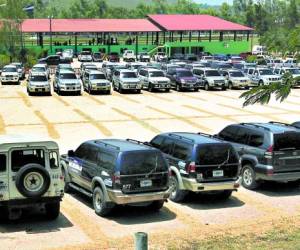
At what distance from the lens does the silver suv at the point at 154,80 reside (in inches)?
1566

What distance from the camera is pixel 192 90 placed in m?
40.9

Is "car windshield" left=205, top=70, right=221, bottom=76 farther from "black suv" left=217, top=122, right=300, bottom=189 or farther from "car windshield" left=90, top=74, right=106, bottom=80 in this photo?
"black suv" left=217, top=122, right=300, bottom=189

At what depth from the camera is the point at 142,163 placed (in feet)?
39.0

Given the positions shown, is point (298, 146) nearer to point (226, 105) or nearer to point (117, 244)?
point (117, 244)

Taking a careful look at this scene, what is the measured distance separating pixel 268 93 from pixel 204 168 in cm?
514

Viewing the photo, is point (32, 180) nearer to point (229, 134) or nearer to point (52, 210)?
point (52, 210)

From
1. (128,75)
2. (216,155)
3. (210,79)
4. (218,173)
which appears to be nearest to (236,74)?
(210,79)

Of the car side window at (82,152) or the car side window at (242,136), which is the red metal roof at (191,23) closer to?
the car side window at (242,136)

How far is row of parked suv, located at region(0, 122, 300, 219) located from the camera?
11.1 m

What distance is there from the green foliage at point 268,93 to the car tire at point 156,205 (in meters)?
4.73

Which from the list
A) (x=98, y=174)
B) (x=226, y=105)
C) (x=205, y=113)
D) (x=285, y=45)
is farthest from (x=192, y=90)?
(x=285, y=45)

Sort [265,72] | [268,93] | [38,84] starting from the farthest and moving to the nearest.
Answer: [265,72] → [38,84] → [268,93]

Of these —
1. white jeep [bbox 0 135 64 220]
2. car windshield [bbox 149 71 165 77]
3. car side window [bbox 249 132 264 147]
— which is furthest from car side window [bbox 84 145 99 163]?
car windshield [bbox 149 71 165 77]

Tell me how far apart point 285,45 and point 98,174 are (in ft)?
18.1
